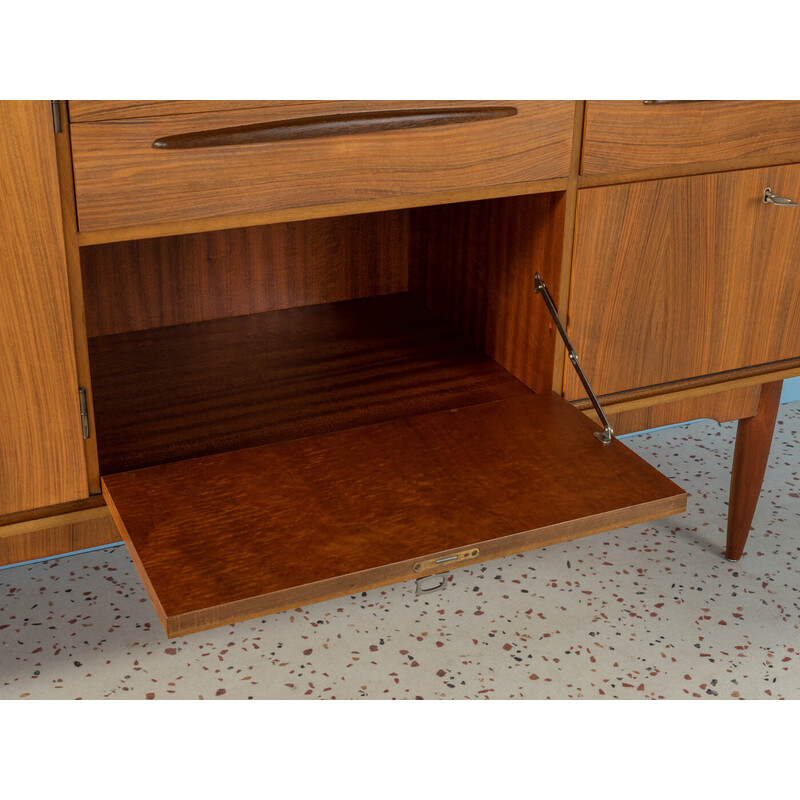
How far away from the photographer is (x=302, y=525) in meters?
0.79

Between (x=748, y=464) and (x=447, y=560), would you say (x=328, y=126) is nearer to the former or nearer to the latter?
(x=447, y=560)

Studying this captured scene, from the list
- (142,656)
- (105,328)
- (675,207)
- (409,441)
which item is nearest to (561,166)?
(675,207)

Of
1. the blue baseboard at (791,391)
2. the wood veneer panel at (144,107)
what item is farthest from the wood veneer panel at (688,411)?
the blue baseboard at (791,391)

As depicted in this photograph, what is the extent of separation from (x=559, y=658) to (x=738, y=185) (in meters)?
0.64

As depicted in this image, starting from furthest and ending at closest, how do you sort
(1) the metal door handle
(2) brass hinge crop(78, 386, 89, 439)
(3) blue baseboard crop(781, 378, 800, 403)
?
(3) blue baseboard crop(781, 378, 800, 403) → (1) the metal door handle → (2) brass hinge crop(78, 386, 89, 439)

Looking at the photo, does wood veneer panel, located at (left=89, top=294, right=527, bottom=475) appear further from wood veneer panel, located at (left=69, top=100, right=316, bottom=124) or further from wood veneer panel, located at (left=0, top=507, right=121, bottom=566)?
wood veneer panel, located at (left=69, top=100, right=316, bottom=124)

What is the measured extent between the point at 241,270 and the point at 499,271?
0.37 meters

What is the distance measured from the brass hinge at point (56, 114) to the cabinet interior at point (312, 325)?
317 mm

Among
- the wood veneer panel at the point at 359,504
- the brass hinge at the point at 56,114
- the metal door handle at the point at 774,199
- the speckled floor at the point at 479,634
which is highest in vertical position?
the brass hinge at the point at 56,114

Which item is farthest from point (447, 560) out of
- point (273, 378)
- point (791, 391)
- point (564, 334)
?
point (791, 391)

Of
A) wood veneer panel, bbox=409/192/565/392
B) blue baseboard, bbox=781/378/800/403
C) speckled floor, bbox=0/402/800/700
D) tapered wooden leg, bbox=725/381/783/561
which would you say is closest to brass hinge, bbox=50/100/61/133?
→ wood veneer panel, bbox=409/192/565/392

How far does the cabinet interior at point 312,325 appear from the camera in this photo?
102cm

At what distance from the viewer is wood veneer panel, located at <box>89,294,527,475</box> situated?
100cm

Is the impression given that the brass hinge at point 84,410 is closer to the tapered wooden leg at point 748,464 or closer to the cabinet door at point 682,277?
the cabinet door at point 682,277
